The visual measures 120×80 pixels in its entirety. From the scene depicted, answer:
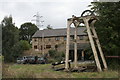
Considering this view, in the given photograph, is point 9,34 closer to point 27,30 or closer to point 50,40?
point 50,40

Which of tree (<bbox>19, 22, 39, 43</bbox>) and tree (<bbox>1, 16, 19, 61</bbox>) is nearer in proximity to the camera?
tree (<bbox>1, 16, 19, 61</bbox>)

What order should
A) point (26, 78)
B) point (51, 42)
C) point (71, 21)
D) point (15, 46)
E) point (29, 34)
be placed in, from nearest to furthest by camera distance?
point (26, 78) → point (71, 21) → point (15, 46) → point (51, 42) → point (29, 34)

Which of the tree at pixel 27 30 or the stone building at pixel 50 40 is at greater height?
the tree at pixel 27 30

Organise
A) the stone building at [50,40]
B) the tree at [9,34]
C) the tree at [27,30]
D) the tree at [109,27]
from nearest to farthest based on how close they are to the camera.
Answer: the tree at [109,27] → the tree at [9,34] → the stone building at [50,40] → the tree at [27,30]

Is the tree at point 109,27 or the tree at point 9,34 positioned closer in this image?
the tree at point 109,27

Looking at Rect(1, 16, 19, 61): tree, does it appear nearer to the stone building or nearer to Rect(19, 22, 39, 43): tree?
the stone building

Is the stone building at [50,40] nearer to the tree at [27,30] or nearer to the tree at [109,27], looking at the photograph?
the tree at [27,30]

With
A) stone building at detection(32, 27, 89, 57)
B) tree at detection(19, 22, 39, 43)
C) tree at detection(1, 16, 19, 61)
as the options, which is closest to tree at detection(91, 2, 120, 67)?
tree at detection(1, 16, 19, 61)

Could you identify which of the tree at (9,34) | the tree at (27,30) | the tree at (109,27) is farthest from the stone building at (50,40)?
the tree at (109,27)

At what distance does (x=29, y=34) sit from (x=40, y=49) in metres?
19.0

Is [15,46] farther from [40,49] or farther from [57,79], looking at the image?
[57,79]

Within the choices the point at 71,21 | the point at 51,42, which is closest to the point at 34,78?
the point at 71,21

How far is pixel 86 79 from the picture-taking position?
22.9ft

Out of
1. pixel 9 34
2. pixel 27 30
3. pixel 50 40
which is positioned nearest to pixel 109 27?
pixel 9 34
